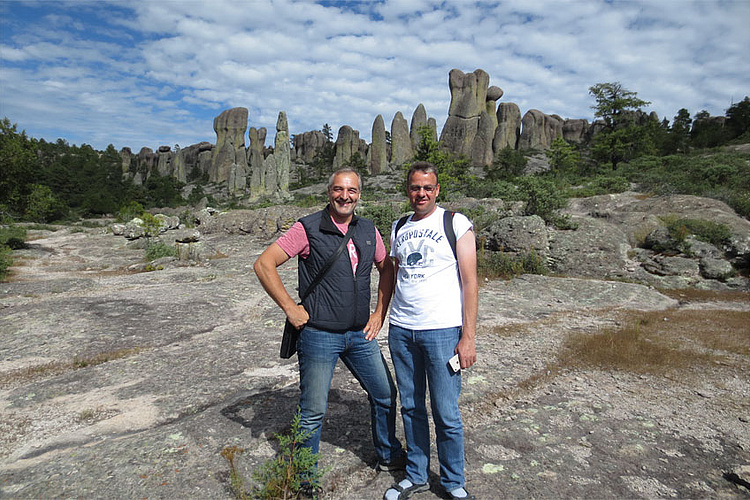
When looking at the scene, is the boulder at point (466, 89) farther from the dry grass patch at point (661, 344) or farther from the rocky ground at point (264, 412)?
the rocky ground at point (264, 412)

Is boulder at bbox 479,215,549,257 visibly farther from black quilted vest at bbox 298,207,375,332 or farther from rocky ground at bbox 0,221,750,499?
black quilted vest at bbox 298,207,375,332

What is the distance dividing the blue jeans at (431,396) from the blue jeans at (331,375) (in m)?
0.14

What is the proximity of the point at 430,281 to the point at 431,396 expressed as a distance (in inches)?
24.7

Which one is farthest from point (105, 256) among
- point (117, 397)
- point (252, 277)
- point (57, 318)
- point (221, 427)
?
point (221, 427)

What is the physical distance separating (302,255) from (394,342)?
726 mm

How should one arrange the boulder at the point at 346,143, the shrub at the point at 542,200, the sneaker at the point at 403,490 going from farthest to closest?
the boulder at the point at 346,143 → the shrub at the point at 542,200 → the sneaker at the point at 403,490

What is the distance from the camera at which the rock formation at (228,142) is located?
70438 millimetres

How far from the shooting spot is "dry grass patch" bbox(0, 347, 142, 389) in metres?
4.10

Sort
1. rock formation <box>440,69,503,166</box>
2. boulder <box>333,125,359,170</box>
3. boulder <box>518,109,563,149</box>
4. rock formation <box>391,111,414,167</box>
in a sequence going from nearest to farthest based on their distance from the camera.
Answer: rock formation <box>440,69,503,166</box> → rock formation <box>391,111,414,167</box> → boulder <box>518,109,563,149</box> → boulder <box>333,125,359,170</box>

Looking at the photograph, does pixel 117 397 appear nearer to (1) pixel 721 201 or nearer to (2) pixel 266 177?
(1) pixel 721 201

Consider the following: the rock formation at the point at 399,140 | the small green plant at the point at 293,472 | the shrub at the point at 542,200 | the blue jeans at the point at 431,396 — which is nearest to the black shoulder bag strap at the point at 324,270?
the blue jeans at the point at 431,396

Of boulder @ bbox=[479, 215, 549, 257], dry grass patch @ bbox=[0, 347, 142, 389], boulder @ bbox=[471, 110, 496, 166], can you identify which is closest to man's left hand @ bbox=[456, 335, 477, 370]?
dry grass patch @ bbox=[0, 347, 142, 389]

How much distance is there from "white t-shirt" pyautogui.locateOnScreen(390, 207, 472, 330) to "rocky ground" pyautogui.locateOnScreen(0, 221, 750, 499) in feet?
3.39

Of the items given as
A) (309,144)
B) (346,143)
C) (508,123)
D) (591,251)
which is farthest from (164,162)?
(591,251)
